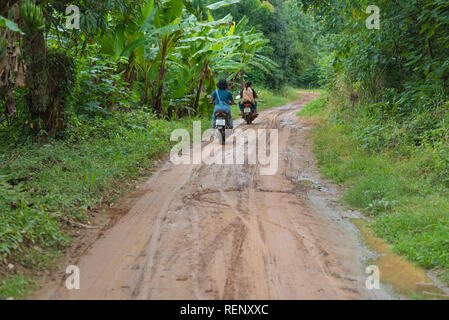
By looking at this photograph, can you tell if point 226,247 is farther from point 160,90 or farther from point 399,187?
point 160,90

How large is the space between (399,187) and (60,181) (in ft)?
17.2

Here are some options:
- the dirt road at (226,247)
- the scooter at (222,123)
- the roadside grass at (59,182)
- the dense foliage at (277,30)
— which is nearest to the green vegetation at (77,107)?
the roadside grass at (59,182)

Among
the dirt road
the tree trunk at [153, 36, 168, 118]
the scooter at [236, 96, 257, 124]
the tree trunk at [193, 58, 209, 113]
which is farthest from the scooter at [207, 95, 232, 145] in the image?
the scooter at [236, 96, 257, 124]

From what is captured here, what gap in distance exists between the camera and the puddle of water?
4215mm

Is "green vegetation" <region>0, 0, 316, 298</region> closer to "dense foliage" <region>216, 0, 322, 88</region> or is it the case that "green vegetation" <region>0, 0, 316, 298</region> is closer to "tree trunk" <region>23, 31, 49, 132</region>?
"tree trunk" <region>23, 31, 49, 132</region>

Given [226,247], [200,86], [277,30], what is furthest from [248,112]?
[277,30]

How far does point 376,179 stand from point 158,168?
4344mm

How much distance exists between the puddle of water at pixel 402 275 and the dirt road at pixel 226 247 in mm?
223

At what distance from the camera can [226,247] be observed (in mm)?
5090

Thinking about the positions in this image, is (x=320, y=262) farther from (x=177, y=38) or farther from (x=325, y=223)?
(x=177, y=38)

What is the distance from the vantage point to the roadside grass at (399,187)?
17.0 feet

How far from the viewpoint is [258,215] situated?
20.6 feet
